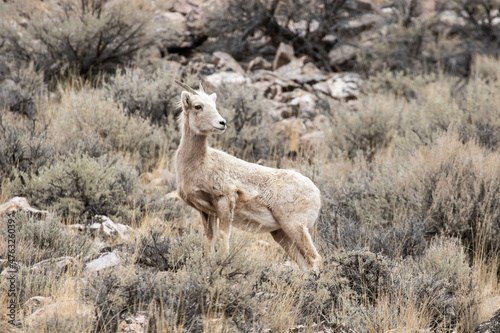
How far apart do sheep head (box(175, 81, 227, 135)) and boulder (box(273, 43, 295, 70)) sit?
321 inches

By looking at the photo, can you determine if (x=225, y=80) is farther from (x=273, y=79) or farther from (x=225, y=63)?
(x=273, y=79)

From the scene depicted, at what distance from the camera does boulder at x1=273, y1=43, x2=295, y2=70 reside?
43.3ft

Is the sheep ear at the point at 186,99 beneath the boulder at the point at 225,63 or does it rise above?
above

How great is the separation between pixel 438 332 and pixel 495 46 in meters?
12.4

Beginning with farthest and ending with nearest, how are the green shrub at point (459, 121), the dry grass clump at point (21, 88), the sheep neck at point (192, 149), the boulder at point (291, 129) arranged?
the boulder at point (291, 129) < the dry grass clump at point (21, 88) < the green shrub at point (459, 121) < the sheep neck at point (192, 149)

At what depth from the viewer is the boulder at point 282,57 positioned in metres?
13.2

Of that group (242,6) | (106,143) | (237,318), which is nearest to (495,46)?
(242,6)

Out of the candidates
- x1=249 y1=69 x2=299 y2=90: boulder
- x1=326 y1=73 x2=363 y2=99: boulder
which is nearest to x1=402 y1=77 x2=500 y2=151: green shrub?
x1=326 y1=73 x2=363 y2=99: boulder

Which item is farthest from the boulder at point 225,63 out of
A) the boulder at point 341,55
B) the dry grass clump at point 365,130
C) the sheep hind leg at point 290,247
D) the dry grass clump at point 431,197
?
the sheep hind leg at point 290,247

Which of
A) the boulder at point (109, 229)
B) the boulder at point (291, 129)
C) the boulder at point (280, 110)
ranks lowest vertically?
the boulder at point (291, 129)

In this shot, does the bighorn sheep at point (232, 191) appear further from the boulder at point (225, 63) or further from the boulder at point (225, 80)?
the boulder at point (225, 63)

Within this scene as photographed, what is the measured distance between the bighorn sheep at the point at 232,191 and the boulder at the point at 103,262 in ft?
3.14

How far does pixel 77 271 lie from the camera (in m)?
5.00

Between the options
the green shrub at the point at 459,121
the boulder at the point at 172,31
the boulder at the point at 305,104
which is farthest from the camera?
the boulder at the point at 172,31
